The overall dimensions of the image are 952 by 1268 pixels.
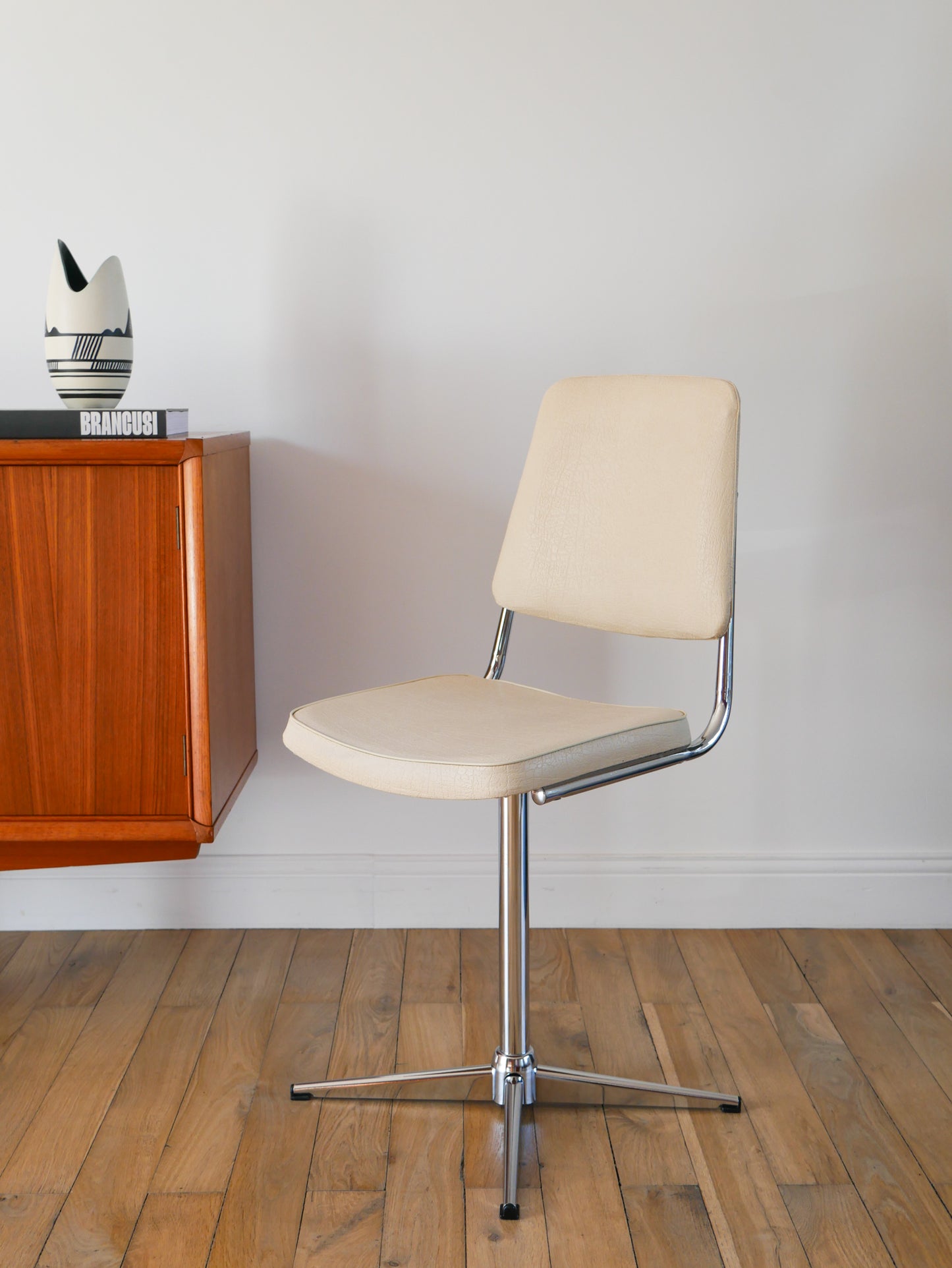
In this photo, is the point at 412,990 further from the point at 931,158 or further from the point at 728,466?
the point at 931,158

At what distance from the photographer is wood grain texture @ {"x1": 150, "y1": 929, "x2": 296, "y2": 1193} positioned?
1.48 meters

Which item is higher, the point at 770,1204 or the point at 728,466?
the point at 728,466

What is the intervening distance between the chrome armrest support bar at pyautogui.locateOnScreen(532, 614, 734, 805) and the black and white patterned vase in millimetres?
977

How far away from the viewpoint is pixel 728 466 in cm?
153

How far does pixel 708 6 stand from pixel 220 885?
6.09 feet

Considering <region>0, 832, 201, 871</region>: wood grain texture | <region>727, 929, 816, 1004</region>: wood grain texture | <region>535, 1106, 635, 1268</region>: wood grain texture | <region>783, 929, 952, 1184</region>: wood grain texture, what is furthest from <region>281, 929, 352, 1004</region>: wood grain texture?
<region>783, 929, 952, 1184</region>: wood grain texture

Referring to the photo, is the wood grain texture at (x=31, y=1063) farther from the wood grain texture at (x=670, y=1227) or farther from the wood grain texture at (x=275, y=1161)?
the wood grain texture at (x=670, y=1227)

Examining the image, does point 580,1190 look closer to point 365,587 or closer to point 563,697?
point 563,697

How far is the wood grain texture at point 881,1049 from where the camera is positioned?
154cm

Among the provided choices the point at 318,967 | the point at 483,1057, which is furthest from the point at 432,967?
the point at 483,1057

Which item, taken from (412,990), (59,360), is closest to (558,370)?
(59,360)

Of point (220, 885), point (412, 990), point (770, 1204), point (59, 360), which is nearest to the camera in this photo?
point (770, 1204)

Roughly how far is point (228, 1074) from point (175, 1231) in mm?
342

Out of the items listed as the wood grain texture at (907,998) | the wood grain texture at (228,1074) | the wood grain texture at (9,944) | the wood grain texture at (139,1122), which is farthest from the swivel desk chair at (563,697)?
the wood grain texture at (9,944)
